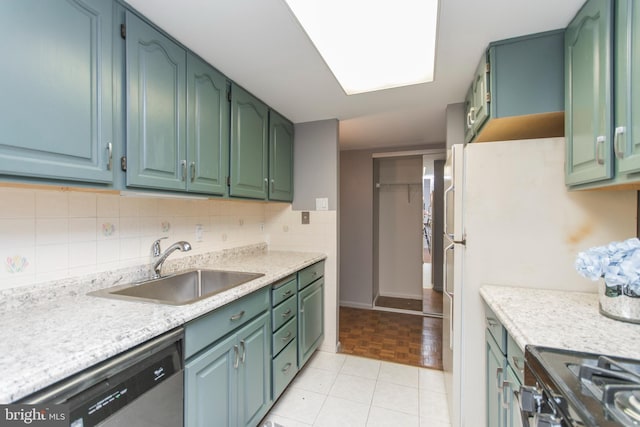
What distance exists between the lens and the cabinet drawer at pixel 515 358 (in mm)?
932

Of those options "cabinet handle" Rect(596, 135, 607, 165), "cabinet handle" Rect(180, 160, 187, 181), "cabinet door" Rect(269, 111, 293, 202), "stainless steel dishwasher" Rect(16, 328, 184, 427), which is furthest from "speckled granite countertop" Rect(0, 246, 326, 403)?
"cabinet handle" Rect(596, 135, 607, 165)

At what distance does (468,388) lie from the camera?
1456 millimetres

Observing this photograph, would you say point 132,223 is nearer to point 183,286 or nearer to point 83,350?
point 183,286

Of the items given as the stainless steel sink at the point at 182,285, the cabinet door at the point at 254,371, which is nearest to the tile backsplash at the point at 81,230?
the stainless steel sink at the point at 182,285

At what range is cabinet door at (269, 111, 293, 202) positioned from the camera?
2.33 m

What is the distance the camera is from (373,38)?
4.87 feet

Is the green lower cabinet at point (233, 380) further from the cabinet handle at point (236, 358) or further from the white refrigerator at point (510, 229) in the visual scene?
the white refrigerator at point (510, 229)

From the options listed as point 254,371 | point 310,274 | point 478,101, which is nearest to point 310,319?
point 310,274

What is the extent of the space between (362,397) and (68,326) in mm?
1747

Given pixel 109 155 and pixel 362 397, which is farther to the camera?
pixel 362 397

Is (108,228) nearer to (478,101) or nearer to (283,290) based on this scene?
(283,290)

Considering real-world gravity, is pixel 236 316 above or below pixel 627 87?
below

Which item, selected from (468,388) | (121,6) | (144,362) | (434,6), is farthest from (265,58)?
Answer: (468,388)

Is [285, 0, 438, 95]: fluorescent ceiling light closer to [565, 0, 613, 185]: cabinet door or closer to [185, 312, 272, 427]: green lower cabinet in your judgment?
[565, 0, 613, 185]: cabinet door
